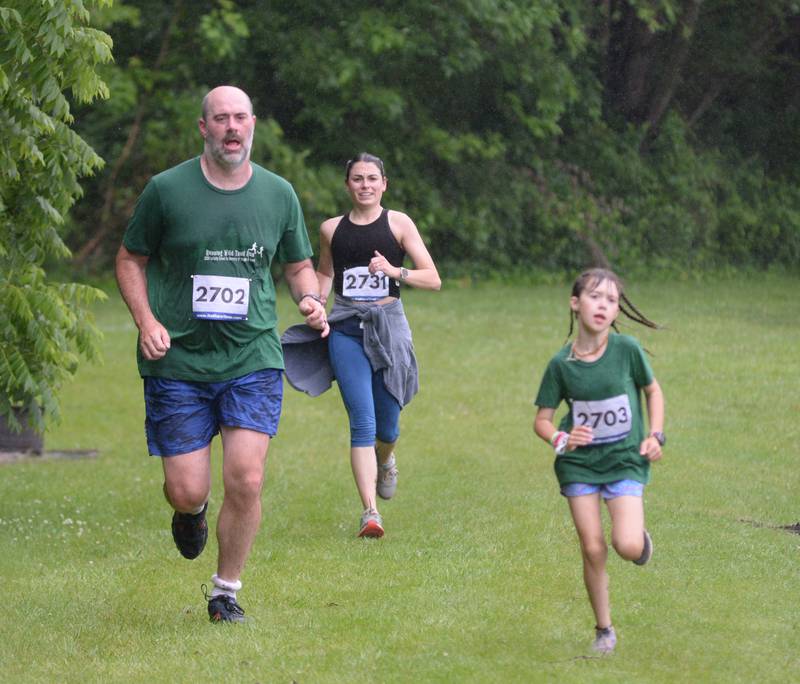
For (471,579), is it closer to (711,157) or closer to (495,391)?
(495,391)

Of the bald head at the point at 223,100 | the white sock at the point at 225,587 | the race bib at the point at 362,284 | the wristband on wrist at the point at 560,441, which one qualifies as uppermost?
the bald head at the point at 223,100

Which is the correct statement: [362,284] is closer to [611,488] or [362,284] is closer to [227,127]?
[227,127]

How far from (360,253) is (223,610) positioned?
2915 mm

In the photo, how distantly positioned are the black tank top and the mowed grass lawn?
1485mm

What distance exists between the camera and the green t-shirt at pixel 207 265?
6672mm

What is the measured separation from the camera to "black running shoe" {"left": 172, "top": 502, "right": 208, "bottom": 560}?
23.5ft

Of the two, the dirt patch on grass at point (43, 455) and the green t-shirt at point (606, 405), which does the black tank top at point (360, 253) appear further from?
the dirt patch on grass at point (43, 455)

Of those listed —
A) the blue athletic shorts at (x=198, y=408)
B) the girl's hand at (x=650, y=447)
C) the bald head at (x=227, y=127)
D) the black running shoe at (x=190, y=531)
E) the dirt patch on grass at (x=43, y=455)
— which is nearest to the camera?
the girl's hand at (x=650, y=447)

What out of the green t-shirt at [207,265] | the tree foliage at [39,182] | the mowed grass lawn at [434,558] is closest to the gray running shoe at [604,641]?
the mowed grass lawn at [434,558]

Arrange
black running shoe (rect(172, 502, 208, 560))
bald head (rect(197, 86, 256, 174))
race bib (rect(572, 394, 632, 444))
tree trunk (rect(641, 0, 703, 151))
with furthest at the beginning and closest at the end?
tree trunk (rect(641, 0, 703, 151)) → black running shoe (rect(172, 502, 208, 560)) → bald head (rect(197, 86, 256, 174)) → race bib (rect(572, 394, 632, 444))

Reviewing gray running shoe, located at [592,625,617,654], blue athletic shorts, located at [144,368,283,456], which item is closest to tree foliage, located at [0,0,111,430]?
blue athletic shorts, located at [144,368,283,456]

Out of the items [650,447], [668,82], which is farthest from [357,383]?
[668,82]

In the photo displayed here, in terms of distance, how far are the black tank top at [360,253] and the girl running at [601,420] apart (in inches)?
124

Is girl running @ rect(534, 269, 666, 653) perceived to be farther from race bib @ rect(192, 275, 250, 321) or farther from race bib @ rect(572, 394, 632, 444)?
race bib @ rect(192, 275, 250, 321)
